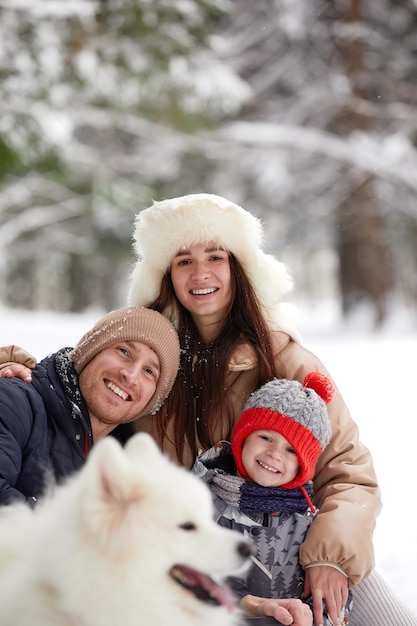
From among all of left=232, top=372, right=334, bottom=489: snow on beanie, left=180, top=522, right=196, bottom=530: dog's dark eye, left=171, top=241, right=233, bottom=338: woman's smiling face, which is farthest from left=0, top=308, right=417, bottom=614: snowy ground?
left=180, top=522, right=196, bottom=530: dog's dark eye

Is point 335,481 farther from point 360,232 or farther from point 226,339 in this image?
point 360,232

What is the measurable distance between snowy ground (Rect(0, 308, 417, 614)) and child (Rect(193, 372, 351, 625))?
0.79m

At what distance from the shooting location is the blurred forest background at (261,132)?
30.3ft

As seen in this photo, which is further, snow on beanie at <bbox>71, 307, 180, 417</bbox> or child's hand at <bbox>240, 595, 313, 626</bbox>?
snow on beanie at <bbox>71, 307, 180, 417</bbox>

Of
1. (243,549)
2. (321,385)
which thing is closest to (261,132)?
(321,385)

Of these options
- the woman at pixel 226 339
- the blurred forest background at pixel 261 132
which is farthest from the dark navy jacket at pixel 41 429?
the blurred forest background at pixel 261 132

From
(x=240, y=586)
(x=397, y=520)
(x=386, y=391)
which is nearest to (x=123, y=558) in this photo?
(x=240, y=586)

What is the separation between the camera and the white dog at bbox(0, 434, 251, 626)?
1.20 meters

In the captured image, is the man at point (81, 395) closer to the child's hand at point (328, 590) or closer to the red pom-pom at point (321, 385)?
the red pom-pom at point (321, 385)

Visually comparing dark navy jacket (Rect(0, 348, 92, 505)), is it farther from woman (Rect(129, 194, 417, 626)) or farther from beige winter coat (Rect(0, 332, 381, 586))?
woman (Rect(129, 194, 417, 626))

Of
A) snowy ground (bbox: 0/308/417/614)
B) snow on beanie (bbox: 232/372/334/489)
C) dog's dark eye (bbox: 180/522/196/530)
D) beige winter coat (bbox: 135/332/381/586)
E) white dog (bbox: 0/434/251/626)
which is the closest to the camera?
white dog (bbox: 0/434/251/626)

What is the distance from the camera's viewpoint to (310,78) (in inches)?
576

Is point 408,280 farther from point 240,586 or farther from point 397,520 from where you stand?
point 240,586

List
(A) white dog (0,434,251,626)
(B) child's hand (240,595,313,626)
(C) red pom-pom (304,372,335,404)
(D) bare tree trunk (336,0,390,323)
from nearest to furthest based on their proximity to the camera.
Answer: (A) white dog (0,434,251,626)
(B) child's hand (240,595,313,626)
(C) red pom-pom (304,372,335,404)
(D) bare tree trunk (336,0,390,323)
